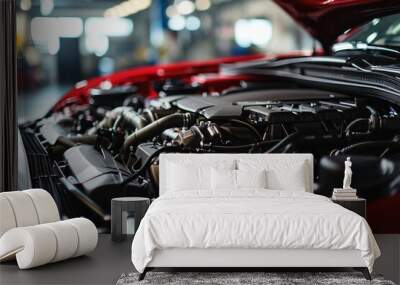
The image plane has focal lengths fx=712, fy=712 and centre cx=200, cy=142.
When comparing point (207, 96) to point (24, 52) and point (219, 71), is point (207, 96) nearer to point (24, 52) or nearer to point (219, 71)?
point (219, 71)

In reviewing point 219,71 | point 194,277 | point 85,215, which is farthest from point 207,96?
point 194,277

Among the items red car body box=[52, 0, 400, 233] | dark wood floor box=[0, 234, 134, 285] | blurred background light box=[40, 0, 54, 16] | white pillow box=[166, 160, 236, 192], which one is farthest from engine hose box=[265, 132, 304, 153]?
blurred background light box=[40, 0, 54, 16]

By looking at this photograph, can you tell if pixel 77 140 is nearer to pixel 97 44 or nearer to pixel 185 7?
pixel 97 44

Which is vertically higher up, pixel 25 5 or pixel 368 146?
pixel 25 5

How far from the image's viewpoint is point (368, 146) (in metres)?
6.58

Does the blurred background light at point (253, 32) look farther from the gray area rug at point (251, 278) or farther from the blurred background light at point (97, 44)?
the gray area rug at point (251, 278)

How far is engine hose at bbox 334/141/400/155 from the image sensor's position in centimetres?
654

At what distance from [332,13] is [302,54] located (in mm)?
484

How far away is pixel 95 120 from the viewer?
7008mm

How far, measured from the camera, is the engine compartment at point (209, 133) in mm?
6590

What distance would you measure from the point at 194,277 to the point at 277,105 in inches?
90.3

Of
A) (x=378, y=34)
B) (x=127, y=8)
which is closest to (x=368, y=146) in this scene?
(x=378, y=34)

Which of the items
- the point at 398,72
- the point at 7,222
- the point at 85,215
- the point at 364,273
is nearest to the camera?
the point at 364,273

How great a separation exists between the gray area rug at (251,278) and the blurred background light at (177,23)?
9.07 feet
